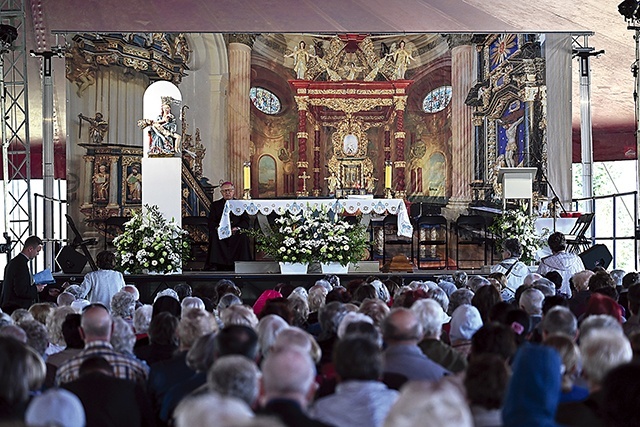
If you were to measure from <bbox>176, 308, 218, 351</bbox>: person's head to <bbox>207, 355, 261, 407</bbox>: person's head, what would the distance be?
5.20ft

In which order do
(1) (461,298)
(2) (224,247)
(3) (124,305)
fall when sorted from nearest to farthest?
(1) (461,298)
(3) (124,305)
(2) (224,247)

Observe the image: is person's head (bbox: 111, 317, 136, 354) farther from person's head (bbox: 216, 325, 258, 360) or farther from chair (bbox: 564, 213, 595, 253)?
chair (bbox: 564, 213, 595, 253)

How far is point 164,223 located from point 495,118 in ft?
26.8

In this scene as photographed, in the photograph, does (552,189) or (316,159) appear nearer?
(552,189)

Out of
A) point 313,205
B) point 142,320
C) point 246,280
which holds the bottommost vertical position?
point 246,280

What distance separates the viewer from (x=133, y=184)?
53.7 ft

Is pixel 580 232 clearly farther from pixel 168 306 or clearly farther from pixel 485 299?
pixel 168 306

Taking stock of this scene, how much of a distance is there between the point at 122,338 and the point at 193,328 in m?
0.50

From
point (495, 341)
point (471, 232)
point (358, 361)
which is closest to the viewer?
point (358, 361)

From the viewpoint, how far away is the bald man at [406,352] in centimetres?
434

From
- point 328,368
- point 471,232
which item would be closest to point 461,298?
point 328,368

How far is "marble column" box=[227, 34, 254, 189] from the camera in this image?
18.3 metres

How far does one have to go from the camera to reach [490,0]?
1596cm

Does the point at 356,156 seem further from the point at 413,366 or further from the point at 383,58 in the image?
the point at 413,366
